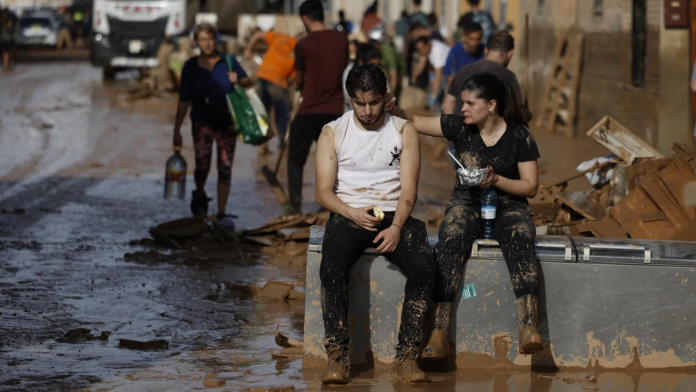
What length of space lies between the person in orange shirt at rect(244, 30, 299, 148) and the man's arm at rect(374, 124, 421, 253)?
7.90 meters

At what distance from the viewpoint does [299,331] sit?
23.7ft

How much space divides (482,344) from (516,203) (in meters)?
0.81

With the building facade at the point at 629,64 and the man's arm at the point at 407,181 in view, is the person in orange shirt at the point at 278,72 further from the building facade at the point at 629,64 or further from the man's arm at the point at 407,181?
the man's arm at the point at 407,181

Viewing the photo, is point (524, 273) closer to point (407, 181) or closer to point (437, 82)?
point (407, 181)

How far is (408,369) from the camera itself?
604cm

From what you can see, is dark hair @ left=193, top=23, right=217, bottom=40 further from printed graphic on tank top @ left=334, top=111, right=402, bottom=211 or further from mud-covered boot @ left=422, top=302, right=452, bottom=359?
mud-covered boot @ left=422, top=302, right=452, bottom=359

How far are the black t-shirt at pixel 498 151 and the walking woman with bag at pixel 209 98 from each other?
13.2ft

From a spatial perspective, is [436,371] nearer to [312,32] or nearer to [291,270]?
[291,270]

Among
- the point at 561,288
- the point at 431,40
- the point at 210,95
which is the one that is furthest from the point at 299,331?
the point at 431,40

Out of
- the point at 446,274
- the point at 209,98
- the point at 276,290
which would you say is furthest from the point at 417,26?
the point at 446,274

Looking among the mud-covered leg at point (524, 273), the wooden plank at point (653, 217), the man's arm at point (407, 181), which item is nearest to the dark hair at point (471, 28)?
the wooden plank at point (653, 217)

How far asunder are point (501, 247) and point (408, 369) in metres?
0.82

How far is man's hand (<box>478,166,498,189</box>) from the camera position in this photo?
6258mm

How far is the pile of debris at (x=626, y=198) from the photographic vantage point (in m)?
7.57
